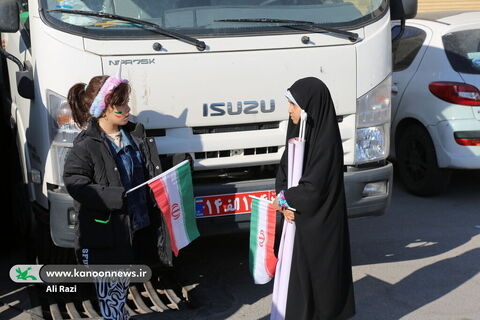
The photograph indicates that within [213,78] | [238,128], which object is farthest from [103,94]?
[238,128]

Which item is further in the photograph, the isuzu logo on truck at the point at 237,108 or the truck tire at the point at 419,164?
the truck tire at the point at 419,164

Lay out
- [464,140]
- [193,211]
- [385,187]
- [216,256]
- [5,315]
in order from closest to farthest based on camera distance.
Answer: [193,211], [5,315], [385,187], [216,256], [464,140]

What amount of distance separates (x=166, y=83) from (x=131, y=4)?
55 centimetres

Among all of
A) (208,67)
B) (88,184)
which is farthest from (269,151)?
(88,184)

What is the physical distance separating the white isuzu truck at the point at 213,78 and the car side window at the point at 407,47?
8.84 feet

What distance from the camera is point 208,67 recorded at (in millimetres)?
4605

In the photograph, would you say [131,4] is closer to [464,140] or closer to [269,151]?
[269,151]

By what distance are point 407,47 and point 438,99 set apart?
0.96 meters

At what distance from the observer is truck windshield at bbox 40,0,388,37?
4.47 meters

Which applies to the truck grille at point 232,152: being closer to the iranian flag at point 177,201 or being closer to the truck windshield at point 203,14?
the iranian flag at point 177,201

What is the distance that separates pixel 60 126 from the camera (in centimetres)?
445

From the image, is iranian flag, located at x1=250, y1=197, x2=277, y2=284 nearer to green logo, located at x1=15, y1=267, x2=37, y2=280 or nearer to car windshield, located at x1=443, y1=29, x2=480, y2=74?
green logo, located at x1=15, y1=267, x2=37, y2=280

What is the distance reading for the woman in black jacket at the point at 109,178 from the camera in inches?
149

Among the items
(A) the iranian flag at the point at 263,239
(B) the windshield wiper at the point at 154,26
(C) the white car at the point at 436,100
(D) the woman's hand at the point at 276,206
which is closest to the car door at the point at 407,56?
(C) the white car at the point at 436,100
